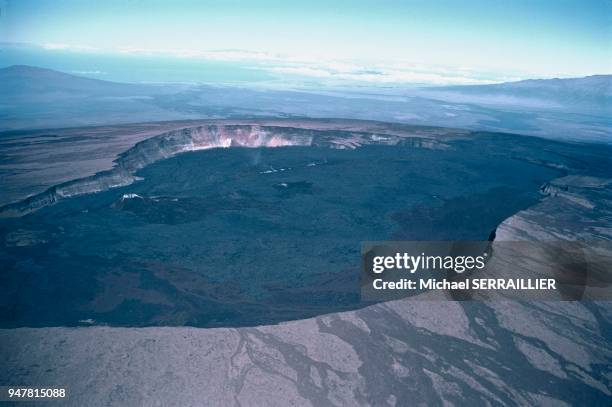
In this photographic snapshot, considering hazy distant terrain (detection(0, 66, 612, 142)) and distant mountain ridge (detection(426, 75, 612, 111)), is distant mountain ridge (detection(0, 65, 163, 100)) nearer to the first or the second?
hazy distant terrain (detection(0, 66, 612, 142))

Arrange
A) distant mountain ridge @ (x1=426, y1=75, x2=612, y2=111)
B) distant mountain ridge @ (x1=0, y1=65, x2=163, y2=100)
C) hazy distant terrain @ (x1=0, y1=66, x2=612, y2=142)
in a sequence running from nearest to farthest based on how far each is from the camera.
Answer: hazy distant terrain @ (x1=0, y1=66, x2=612, y2=142)
distant mountain ridge @ (x1=0, y1=65, x2=163, y2=100)
distant mountain ridge @ (x1=426, y1=75, x2=612, y2=111)

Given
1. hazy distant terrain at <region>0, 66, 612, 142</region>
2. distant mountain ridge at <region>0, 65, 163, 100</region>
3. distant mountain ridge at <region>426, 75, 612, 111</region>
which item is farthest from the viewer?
distant mountain ridge at <region>426, 75, 612, 111</region>

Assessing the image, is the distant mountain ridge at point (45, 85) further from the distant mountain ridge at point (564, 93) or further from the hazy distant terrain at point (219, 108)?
the distant mountain ridge at point (564, 93)

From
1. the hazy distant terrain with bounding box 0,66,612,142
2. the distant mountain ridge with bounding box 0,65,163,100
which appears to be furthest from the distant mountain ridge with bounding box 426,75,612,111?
the distant mountain ridge with bounding box 0,65,163,100

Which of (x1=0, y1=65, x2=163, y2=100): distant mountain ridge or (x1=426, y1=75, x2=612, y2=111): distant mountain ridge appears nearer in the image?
(x1=0, y1=65, x2=163, y2=100): distant mountain ridge

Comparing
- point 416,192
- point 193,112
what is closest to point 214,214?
point 416,192

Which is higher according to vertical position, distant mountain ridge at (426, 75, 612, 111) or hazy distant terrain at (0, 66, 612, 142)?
distant mountain ridge at (426, 75, 612, 111)

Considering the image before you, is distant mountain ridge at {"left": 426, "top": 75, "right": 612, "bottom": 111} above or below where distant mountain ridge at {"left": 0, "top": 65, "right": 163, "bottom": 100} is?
above

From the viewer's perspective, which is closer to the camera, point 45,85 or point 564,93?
point 45,85

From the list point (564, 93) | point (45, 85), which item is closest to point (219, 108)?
point (45, 85)

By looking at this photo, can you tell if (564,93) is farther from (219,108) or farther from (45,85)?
(45,85)

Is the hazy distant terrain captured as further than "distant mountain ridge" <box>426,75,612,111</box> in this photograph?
No

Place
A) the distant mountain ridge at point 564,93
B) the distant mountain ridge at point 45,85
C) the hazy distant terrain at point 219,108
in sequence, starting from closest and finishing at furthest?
the hazy distant terrain at point 219,108 → the distant mountain ridge at point 45,85 → the distant mountain ridge at point 564,93

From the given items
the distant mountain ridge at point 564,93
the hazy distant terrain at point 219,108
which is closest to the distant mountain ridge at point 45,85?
the hazy distant terrain at point 219,108
